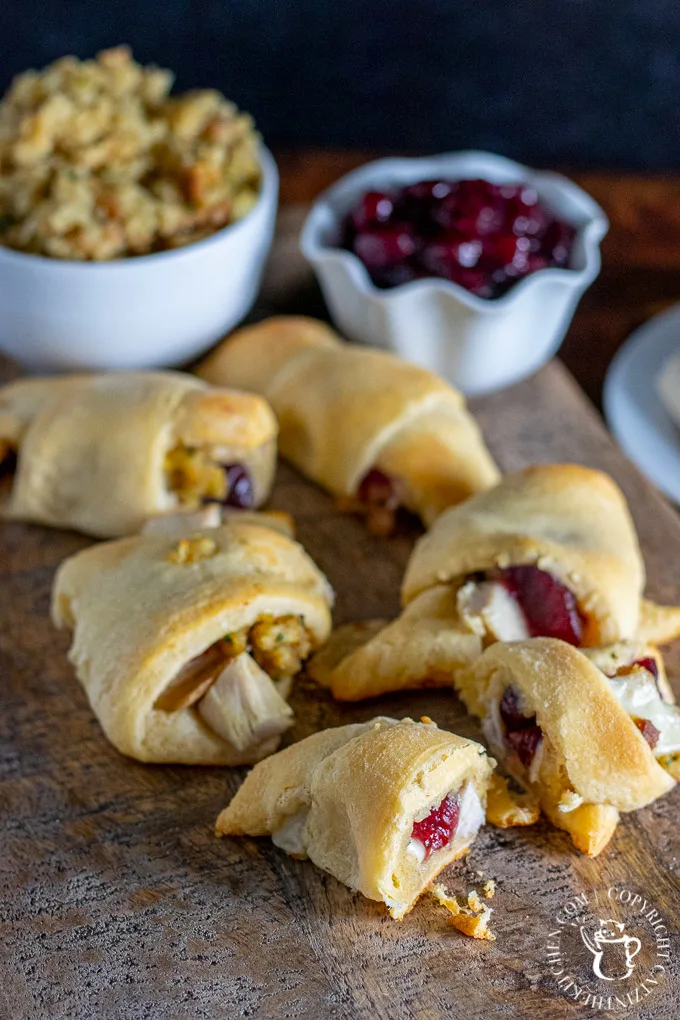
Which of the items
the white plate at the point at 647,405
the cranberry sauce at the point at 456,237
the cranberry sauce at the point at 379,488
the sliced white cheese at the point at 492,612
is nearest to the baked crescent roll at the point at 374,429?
the cranberry sauce at the point at 379,488

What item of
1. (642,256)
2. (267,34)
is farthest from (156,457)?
(267,34)

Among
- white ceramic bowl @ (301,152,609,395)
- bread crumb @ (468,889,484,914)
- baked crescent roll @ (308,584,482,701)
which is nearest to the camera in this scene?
bread crumb @ (468,889,484,914)

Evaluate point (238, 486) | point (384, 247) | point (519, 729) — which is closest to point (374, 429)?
point (238, 486)

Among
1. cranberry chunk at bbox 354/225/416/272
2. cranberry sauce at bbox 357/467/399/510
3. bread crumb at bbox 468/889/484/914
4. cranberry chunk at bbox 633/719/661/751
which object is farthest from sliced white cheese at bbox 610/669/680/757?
cranberry chunk at bbox 354/225/416/272

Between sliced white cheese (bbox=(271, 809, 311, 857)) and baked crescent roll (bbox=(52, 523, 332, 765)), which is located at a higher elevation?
baked crescent roll (bbox=(52, 523, 332, 765))

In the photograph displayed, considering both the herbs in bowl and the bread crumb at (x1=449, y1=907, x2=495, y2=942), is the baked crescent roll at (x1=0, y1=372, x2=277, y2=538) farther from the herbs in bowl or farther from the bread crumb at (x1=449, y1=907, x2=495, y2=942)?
the bread crumb at (x1=449, y1=907, x2=495, y2=942)

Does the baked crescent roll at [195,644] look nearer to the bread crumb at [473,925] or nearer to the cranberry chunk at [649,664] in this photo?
the bread crumb at [473,925]
